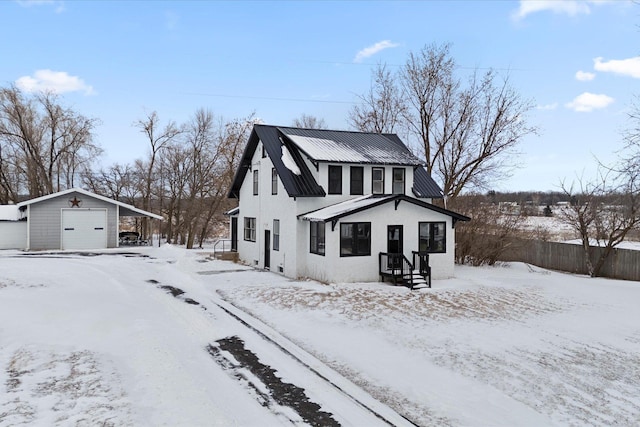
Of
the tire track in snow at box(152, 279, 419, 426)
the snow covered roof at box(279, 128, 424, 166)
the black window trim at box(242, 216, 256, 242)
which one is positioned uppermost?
the snow covered roof at box(279, 128, 424, 166)

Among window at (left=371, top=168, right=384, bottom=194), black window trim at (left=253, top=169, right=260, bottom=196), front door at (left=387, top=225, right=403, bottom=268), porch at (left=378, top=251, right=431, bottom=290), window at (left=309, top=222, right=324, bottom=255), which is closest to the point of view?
porch at (left=378, top=251, right=431, bottom=290)

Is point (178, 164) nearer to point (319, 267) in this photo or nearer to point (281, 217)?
point (281, 217)

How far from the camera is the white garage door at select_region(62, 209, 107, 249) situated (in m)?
26.6

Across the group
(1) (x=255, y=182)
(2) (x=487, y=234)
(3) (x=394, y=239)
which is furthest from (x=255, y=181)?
(2) (x=487, y=234)

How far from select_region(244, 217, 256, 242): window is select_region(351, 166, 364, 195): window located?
5884 millimetres

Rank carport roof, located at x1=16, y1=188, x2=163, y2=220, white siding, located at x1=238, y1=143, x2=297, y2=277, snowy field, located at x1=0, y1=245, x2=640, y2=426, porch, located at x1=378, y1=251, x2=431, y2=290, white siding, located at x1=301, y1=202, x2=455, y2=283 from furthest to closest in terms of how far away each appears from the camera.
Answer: carport roof, located at x1=16, y1=188, x2=163, y2=220, white siding, located at x1=238, y1=143, x2=297, y2=277, white siding, located at x1=301, y1=202, x2=455, y2=283, porch, located at x1=378, y1=251, x2=431, y2=290, snowy field, located at x1=0, y1=245, x2=640, y2=426

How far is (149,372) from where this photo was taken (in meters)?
7.52

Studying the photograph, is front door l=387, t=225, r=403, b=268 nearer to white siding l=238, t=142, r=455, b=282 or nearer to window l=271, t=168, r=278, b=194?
white siding l=238, t=142, r=455, b=282

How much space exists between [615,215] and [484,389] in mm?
21680

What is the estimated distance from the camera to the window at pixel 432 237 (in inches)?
719

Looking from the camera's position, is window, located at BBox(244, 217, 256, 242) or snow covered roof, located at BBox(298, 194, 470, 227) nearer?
snow covered roof, located at BBox(298, 194, 470, 227)

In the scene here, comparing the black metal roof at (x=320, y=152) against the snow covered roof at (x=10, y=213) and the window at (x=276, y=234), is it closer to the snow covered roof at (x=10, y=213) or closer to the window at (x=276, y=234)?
the window at (x=276, y=234)

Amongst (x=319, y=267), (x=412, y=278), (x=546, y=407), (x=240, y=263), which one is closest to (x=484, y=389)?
(x=546, y=407)

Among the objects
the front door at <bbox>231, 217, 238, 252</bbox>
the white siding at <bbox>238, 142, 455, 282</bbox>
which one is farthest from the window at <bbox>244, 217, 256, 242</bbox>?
the front door at <bbox>231, 217, 238, 252</bbox>
